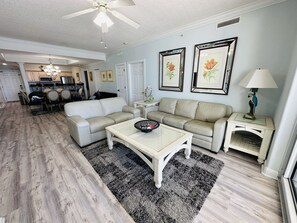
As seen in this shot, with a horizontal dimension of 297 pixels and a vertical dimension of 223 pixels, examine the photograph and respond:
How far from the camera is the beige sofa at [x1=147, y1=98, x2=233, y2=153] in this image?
2.07 m

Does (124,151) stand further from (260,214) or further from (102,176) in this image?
(260,214)

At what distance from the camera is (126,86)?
4.97 metres

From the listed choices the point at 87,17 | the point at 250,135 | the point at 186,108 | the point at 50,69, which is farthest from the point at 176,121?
the point at 50,69

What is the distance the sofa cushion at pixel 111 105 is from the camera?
3223 millimetres

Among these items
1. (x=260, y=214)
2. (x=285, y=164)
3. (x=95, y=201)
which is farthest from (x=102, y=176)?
(x=285, y=164)

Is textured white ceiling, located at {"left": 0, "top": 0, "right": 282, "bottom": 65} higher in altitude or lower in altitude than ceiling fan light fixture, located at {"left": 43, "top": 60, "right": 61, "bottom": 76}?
higher

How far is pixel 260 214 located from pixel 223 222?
41 cm

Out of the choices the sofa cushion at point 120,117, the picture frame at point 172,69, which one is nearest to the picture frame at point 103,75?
the picture frame at point 172,69

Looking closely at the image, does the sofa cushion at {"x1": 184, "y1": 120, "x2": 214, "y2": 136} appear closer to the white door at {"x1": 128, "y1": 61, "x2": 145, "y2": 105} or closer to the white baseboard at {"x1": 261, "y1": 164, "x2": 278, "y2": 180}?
the white baseboard at {"x1": 261, "y1": 164, "x2": 278, "y2": 180}

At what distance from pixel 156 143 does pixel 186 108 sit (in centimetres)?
152

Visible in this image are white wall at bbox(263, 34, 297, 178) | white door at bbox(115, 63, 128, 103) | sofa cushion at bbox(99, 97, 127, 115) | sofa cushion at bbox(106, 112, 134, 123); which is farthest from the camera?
white door at bbox(115, 63, 128, 103)

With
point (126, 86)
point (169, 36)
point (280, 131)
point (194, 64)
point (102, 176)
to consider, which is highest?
point (169, 36)

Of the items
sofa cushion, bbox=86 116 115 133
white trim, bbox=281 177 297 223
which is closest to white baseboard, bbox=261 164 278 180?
white trim, bbox=281 177 297 223

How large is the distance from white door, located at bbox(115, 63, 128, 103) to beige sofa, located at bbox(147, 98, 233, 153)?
7.51ft
